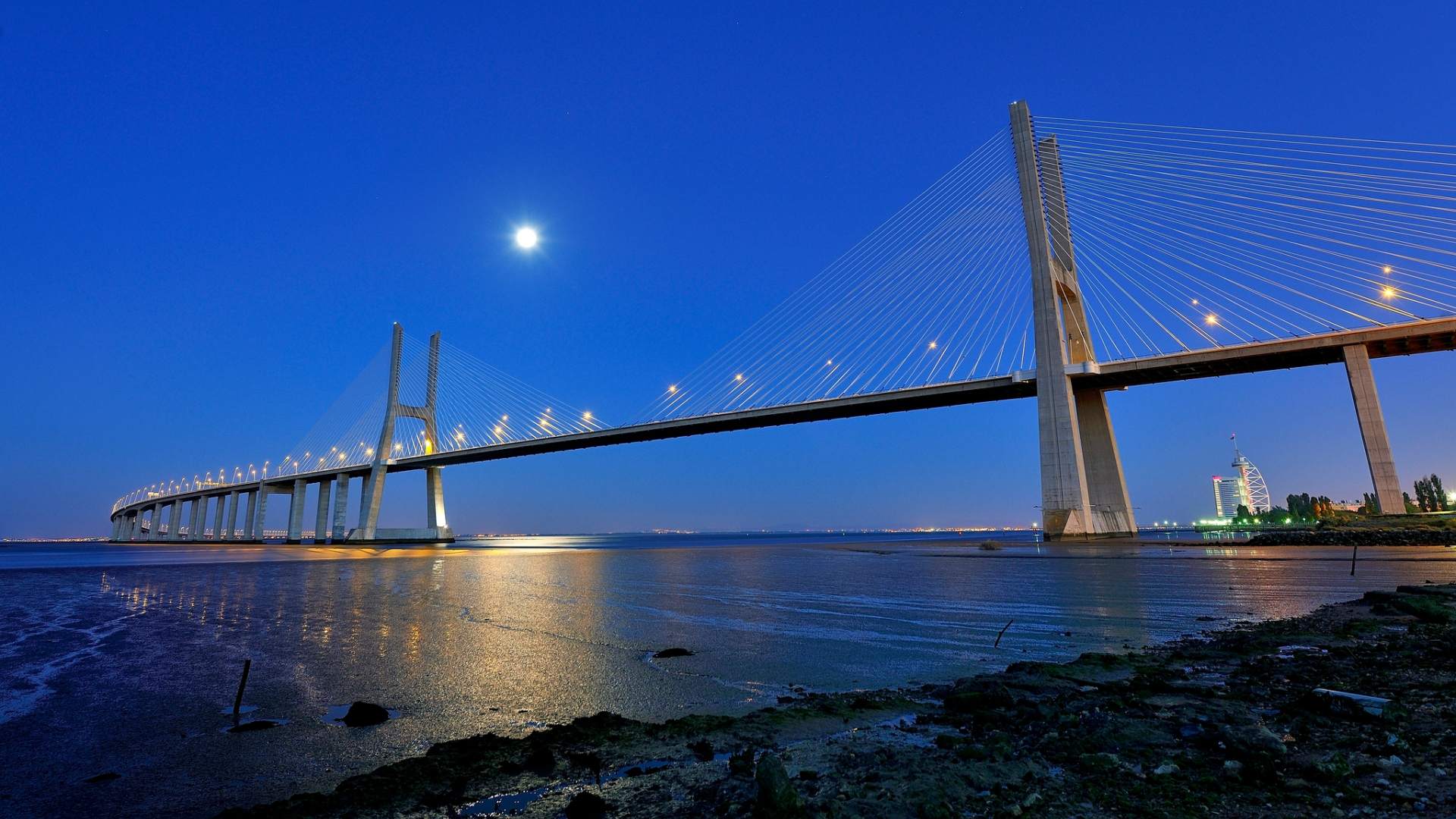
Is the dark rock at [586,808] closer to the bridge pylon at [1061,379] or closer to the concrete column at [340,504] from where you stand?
the bridge pylon at [1061,379]

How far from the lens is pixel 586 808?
336 cm

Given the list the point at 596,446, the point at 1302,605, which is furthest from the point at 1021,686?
the point at 596,446

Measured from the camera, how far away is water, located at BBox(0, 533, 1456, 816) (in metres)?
4.72

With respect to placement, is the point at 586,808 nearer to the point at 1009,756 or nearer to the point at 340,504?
the point at 1009,756

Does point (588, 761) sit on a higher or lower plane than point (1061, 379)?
lower

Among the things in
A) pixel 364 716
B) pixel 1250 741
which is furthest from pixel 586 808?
pixel 1250 741

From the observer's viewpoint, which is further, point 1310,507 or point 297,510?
point 1310,507

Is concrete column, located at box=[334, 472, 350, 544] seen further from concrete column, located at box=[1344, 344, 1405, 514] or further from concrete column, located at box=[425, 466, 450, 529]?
concrete column, located at box=[1344, 344, 1405, 514]

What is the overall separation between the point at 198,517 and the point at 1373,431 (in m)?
139

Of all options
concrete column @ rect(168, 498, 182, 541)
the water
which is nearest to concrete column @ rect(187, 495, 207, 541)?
concrete column @ rect(168, 498, 182, 541)

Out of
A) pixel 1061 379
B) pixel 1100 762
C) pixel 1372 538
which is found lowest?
pixel 1372 538

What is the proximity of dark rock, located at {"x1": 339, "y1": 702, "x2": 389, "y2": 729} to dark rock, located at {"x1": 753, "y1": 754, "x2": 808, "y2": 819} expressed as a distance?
3.93 m

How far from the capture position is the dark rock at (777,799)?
3006mm

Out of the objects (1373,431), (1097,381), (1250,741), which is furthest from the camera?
(1097,381)
